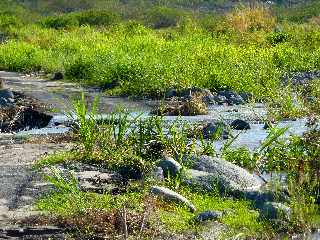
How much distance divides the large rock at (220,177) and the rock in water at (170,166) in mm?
131

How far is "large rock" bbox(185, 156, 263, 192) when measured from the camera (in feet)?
26.6

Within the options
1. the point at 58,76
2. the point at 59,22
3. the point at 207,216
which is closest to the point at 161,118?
the point at 207,216

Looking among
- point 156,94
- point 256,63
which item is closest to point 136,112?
point 156,94

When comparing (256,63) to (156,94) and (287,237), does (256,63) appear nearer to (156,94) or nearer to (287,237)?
(156,94)

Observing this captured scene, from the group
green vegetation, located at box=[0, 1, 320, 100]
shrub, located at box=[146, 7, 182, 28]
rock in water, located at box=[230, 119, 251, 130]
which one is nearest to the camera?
rock in water, located at box=[230, 119, 251, 130]

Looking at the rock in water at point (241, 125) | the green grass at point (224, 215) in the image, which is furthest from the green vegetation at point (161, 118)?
the rock in water at point (241, 125)

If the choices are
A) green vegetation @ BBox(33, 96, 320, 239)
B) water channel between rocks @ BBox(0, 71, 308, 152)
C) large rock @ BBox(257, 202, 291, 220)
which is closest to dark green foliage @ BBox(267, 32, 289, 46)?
water channel between rocks @ BBox(0, 71, 308, 152)

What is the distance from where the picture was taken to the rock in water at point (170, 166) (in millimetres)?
8250

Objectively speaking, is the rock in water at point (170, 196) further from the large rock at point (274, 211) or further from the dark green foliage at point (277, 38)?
the dark green foliage at point (277, 38)

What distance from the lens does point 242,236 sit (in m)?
6.75

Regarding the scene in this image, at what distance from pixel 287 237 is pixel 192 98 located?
28.2ft

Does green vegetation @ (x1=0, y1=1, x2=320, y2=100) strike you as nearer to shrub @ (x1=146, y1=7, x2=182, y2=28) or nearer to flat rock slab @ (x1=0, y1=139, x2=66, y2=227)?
flat rock slab @ (x1=0, y1=139, x2=66, y2=227)

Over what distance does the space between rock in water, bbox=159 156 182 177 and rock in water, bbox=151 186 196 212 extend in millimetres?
480

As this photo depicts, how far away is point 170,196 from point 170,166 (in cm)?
85
